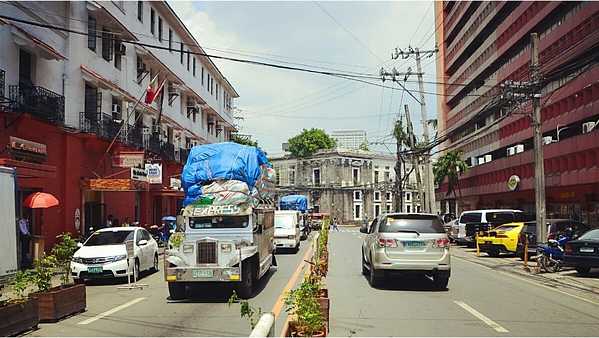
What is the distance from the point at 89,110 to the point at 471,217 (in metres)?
20.4

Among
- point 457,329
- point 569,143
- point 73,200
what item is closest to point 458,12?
point 569,143

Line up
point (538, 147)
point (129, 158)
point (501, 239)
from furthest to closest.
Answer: point (129, 158) → point (501, 239) → point (538, 147)

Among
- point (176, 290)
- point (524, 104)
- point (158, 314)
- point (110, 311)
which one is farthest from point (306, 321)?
point (524, 104)

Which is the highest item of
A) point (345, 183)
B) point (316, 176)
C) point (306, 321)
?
point (316, 176)

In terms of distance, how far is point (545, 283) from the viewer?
17.2 metres

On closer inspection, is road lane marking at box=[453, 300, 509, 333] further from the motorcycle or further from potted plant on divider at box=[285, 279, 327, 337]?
the motorcycle

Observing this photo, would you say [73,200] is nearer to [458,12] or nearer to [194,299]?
[194,299]

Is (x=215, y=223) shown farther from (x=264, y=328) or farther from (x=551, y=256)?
(x=551, y=256)

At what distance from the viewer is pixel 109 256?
16.9 meters

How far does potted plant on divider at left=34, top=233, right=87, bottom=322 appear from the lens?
10.8 meters

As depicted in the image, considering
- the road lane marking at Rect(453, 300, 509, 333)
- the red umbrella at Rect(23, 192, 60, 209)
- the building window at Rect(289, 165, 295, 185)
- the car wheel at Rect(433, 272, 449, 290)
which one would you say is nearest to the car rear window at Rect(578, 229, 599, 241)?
the car wheel at Rect(433, 272, 449, 290)

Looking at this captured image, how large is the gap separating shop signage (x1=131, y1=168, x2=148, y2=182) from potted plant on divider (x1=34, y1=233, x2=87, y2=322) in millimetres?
17629

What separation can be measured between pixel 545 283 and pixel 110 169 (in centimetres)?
2127

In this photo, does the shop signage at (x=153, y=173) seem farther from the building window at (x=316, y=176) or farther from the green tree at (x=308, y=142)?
the green tree at (x=308, y=142)
